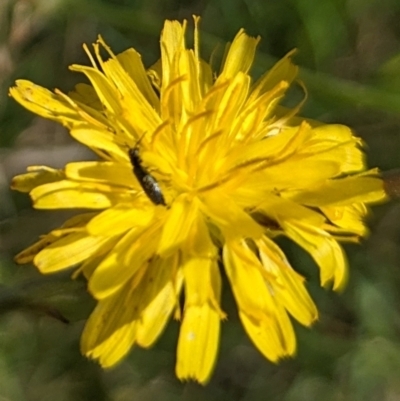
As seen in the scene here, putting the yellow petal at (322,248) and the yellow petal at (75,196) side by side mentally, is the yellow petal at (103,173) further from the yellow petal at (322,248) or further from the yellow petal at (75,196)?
the yellow petal at (322,248)

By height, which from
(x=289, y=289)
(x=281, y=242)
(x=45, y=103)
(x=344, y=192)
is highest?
(x=45, y=103)

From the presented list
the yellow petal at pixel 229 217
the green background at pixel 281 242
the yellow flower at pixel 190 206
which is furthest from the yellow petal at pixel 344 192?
the green background at pixel 281 242

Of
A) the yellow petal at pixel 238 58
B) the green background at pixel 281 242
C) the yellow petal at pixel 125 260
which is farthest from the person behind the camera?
the green background at pixel 281 242

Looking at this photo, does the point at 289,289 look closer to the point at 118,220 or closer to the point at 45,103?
the point at 118,220

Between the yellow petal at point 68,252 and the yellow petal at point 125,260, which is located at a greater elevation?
the yellow petal at point 68,252

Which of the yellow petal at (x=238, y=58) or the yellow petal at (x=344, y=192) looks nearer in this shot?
the yellow petal at (x=344, y=192)

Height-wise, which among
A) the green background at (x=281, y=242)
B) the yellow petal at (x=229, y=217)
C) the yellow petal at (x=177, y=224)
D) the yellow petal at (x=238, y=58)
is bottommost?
the green background at (x=281, y=242)

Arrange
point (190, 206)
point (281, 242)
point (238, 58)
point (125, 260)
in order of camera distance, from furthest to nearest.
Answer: point (281, 242), point (238, 58), point (190, 206), point (125, 260)

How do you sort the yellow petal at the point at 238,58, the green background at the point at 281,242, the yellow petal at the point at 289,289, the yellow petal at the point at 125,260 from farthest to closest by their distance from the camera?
1. the green background at the point at 281,242
2. the yellow petal at the point at 238,58
3. the yellow petal at the point at 289,289
4. the yellow petal at the point at 125,260

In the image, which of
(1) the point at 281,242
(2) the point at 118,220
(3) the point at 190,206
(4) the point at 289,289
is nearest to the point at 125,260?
(2) the point at 118,220
